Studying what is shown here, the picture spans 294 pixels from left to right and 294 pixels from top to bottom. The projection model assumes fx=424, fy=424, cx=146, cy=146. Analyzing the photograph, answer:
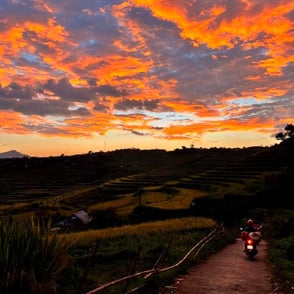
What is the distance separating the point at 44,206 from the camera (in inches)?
2874

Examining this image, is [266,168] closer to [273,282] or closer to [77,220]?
[77,220]

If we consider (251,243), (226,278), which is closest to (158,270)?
(226,278)

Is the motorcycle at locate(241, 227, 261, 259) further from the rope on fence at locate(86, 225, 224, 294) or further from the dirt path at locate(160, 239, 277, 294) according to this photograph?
the rope on fence at locate(86, 225, 224, 294)

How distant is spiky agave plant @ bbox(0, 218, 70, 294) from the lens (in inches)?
251

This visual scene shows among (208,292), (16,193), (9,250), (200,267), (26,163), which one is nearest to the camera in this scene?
(9,250)

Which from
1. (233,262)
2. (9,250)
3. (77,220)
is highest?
(9,250)

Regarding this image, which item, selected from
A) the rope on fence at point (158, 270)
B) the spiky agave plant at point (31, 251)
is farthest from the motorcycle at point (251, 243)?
the spiky agave plant at point (31, 251)

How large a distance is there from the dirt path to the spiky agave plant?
182 inches

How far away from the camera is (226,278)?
1305cm

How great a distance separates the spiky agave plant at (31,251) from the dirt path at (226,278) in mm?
4618

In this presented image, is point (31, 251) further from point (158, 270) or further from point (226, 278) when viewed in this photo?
point (226, 278)

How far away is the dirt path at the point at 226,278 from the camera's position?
1138 cm

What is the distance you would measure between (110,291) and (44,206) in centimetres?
6539

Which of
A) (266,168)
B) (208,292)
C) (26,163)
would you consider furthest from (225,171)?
(26,163)
